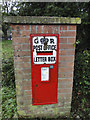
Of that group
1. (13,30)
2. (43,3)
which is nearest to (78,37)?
(43,3)

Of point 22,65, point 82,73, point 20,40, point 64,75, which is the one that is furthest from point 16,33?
point 82,73

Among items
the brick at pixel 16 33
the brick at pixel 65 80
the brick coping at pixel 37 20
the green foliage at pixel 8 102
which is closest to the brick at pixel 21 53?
the brick at pixel 16 33

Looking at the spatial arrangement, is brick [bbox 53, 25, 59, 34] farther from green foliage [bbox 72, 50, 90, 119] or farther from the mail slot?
green foliage [bbox 72, 50, 90, 119]

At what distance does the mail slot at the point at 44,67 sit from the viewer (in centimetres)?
195

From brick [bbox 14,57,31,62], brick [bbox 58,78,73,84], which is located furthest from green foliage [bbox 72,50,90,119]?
brick [bbox 14,57,31,62]

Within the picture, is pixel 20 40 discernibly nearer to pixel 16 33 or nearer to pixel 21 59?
pixel 16 33

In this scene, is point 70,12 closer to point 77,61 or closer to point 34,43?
point 77,61

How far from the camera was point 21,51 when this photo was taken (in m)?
2.02

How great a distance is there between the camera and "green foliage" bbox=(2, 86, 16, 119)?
8.25ft

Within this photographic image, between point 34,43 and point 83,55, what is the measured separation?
1753 millimetres

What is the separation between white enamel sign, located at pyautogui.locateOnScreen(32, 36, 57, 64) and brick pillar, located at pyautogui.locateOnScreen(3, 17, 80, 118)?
106 millimetres

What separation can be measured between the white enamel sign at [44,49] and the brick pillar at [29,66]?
11cm

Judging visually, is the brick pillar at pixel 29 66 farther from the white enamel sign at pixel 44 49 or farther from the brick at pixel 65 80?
the white enamel sign at pixel 44 49

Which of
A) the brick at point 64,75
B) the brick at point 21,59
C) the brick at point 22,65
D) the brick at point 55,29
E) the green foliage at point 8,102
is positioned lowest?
the green foliage at point 8,102
